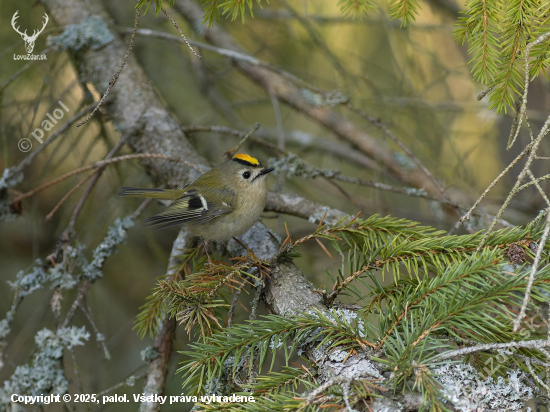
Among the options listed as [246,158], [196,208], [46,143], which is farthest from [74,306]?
[246,158]

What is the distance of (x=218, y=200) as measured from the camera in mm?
2107

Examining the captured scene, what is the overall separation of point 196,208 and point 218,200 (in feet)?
0.46

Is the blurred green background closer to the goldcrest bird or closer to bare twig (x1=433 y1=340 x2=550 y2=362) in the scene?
the goldcrest bird

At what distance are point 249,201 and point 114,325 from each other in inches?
61.3

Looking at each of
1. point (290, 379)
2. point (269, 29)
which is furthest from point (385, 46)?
point (290, 379)

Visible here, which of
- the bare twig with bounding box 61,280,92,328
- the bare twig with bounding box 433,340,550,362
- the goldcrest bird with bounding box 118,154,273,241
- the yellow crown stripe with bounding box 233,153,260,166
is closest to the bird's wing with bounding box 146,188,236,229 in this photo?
the goldcrest bird with bounding box 118,154,273,241

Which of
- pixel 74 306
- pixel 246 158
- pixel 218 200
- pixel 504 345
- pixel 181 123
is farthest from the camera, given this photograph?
pixel 181 123

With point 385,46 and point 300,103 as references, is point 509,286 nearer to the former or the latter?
point 300,103

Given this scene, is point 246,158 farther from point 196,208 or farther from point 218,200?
point 196,208

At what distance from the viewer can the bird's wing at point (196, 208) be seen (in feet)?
6.12

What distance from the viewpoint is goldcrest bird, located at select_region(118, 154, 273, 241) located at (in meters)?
1.87

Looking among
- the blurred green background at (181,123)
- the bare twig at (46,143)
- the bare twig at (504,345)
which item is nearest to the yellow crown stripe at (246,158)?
the blurred green background at (181,123)

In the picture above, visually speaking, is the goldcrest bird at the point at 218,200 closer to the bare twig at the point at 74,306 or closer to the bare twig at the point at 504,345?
the bare twig at the point at 74,306

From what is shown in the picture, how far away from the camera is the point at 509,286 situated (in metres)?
0.94
